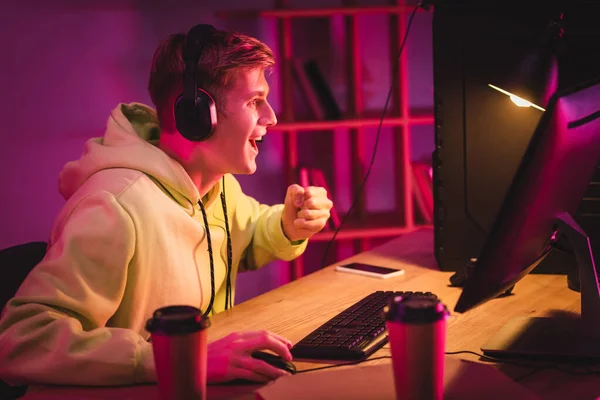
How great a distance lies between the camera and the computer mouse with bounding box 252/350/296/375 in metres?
1.08

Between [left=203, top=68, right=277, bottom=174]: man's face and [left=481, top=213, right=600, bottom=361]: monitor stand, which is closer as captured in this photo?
[left=481, top=213, right=600, bottom=361]: monitor stand

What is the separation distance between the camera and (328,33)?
3561 millimetres

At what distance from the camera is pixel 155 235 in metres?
1.41

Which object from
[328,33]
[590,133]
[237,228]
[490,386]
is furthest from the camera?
[328,33]

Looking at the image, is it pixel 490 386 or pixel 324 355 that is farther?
pixel 324 355

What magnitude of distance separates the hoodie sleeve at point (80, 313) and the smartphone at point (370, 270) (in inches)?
23.9

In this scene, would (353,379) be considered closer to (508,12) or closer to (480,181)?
(480,181)

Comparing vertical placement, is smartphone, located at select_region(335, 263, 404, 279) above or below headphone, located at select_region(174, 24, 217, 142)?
below

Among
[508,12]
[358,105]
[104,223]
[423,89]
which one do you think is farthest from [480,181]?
[423,89]

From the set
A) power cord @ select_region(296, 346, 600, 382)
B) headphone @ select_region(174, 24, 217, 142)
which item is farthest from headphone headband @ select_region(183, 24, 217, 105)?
power cord @ select_region(296, 346, 600, 382)

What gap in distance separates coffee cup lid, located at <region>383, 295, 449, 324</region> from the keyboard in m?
0.24

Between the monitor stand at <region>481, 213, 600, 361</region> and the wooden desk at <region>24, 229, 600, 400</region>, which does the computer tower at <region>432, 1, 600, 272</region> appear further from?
the monitor stand at <region>481, 213, 600, 361</region>

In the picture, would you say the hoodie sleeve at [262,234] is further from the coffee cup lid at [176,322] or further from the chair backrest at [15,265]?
the coffee cup lid at [176,322]

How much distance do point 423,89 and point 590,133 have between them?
2.54 metres
